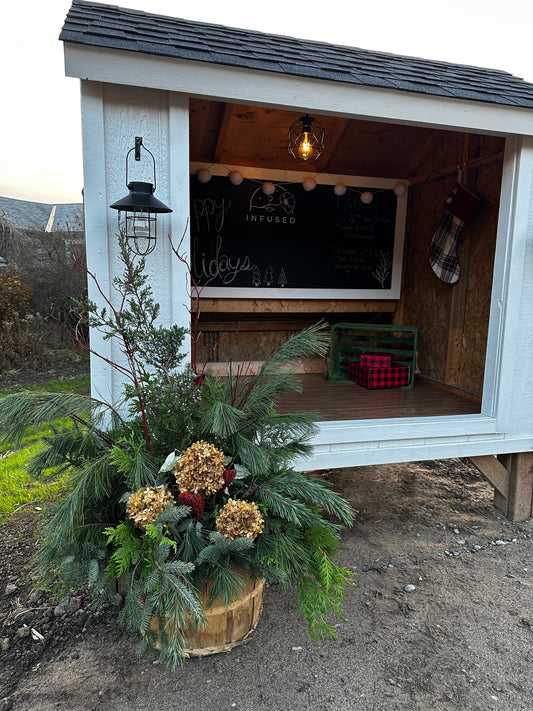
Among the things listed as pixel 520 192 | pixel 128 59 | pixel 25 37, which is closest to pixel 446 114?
pixel 520 192

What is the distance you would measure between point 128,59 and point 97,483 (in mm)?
1871

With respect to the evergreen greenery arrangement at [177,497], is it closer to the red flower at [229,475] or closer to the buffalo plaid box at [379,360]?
the red flower at [229,475]

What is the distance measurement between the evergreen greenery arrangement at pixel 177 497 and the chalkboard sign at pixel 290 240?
2409 millimetres

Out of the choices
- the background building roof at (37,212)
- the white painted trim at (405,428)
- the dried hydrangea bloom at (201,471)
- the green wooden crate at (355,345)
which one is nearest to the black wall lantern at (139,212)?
the dried hydrangea bloom at (201,471)

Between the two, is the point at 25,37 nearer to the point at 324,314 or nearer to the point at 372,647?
the point at 324,314

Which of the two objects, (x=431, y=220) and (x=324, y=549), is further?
(x=431, y=220)

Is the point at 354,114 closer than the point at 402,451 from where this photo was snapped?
Yes

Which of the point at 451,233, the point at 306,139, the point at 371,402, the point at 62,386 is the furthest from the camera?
the point at 62,386

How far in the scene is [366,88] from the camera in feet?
8.68

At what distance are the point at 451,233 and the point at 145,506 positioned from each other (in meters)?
3.61

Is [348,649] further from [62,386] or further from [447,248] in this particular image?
[62,386]

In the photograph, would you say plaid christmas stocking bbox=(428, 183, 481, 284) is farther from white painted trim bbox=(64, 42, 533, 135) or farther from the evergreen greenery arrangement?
the evergreen greenery arrangement

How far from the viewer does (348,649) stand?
219 cm

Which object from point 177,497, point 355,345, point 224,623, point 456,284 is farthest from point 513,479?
point 177,497
